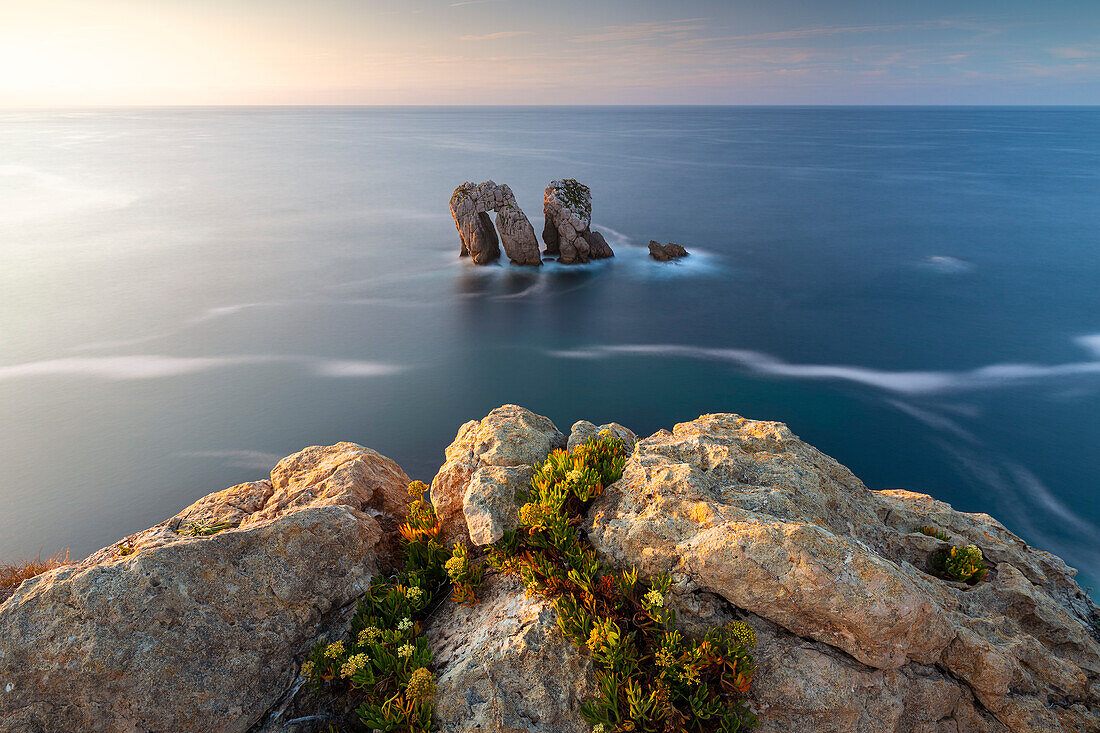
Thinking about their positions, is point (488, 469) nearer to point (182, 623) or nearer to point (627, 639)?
point (627, 639)

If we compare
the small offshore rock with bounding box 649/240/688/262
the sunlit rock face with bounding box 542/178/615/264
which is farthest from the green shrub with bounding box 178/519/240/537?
the small offshore rock with bounding box 649/240/688/262

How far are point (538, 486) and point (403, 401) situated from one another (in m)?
19.7

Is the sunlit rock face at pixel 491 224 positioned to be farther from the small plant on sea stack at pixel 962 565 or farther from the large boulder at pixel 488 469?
the small plant on sea stack at pixel 962 565

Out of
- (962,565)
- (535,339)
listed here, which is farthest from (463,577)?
(535,339)

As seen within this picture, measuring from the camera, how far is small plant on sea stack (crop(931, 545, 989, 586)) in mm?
7824

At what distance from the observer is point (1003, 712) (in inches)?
244

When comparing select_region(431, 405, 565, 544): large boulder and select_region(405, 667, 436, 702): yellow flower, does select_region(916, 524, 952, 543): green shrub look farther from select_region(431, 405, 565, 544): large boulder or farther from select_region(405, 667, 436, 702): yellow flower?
select_region(405, 667, 436, 702): yellow flower

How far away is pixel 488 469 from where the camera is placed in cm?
783

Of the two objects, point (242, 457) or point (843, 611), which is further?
point (242, 457)

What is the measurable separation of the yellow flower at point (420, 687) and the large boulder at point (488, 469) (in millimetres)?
1657

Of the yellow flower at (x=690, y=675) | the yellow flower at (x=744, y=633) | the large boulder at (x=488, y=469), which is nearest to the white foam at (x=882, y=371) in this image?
the large boulder at (x=488, y=469)

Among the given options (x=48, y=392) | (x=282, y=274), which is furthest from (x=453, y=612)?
(x=282, y=274)

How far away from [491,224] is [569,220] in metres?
6.29

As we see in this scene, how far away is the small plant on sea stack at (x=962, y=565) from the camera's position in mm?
7824
